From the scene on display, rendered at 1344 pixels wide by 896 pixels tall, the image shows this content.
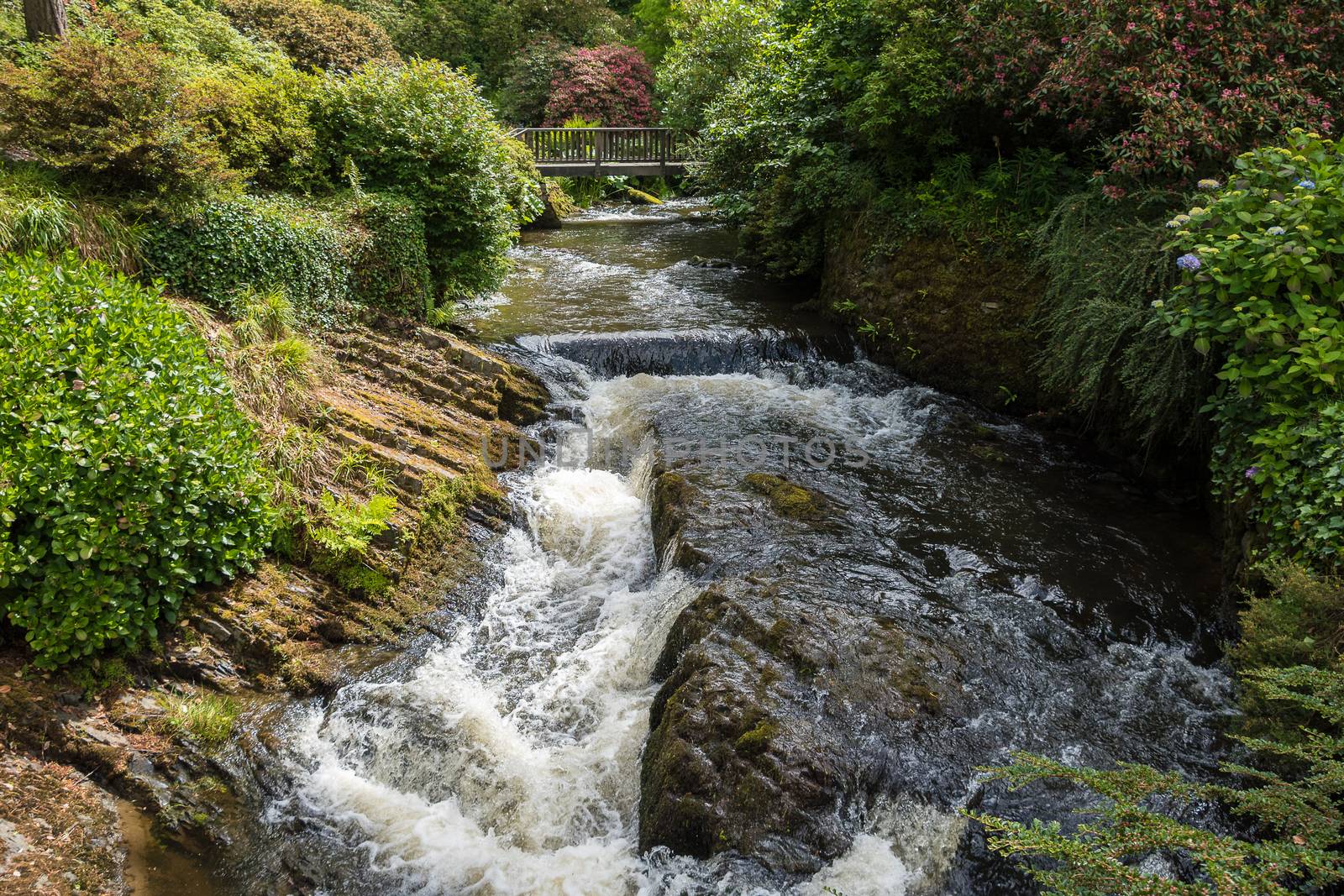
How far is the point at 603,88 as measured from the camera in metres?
23.9

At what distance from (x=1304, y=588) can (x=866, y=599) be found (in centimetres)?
244

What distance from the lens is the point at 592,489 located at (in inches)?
292

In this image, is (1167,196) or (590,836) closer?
(590,836)

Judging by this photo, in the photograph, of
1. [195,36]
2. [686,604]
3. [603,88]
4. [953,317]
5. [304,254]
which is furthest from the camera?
[603,88]

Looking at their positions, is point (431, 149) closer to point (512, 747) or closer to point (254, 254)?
point (254, 254)

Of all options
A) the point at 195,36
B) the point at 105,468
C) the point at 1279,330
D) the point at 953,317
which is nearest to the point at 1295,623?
the point at 1279,330

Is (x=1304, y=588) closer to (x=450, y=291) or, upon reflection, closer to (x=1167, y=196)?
(x=1167, y=196)

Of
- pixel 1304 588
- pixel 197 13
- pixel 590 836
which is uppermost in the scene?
pixel 197 13

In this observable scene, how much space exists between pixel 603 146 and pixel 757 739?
1855 cm

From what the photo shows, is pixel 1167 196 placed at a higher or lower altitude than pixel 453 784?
higher

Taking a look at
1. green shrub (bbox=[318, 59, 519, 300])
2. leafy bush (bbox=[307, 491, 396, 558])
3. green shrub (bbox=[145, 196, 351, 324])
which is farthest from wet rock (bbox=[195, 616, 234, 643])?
green shrub (bbox=[318, 59, 519, 300])

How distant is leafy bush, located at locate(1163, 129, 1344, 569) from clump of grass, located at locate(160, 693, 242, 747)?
6.29 meters

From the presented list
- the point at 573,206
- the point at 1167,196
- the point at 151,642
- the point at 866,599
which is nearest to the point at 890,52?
the point at 1167,196

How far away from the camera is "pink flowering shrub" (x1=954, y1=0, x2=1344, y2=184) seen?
6500 mm
